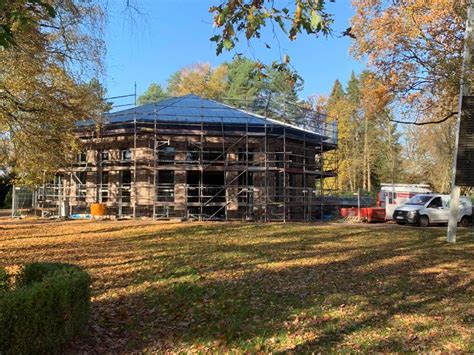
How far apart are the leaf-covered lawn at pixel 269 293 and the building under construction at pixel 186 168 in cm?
1028

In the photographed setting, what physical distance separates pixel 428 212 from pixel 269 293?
20961 millimetres

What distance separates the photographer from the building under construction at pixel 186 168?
83.6 feet

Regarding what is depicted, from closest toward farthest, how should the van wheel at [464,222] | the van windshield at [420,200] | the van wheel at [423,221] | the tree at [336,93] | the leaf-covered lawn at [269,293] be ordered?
the leaf-covered lawn at [269,293]
the van wheel at [423,221]
the van windshield at [420,200]
the van wheel at [464,222]
the tree at [336,93]

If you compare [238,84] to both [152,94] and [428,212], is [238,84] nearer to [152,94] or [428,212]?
[152,94]

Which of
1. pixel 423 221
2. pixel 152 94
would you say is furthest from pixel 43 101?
pixel 152 94

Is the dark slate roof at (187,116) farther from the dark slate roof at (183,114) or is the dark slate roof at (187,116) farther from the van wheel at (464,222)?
the van wheel at (464,222)

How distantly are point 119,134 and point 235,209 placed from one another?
7.75 m

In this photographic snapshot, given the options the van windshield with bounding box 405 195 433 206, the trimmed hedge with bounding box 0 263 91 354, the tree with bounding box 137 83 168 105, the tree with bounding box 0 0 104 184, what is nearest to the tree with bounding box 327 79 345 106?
the tree with bounding box 137 83 168 105

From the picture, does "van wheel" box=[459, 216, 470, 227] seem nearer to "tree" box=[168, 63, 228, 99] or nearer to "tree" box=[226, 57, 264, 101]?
"tree" box=[226, 57, 264, 101]

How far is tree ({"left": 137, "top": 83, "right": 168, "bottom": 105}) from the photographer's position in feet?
194

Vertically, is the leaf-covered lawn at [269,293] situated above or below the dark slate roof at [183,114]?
below

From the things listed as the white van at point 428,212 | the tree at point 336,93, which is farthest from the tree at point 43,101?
the tree at point 336,93

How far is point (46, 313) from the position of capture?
4.77 m

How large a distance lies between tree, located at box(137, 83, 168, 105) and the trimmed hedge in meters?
54.5
